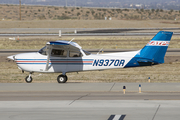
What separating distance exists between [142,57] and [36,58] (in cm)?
596

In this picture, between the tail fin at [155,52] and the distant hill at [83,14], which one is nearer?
the tail fin at [155,52]

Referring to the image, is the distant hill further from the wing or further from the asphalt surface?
the asphalt surface

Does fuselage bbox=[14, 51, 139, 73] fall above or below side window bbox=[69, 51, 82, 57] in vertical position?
below

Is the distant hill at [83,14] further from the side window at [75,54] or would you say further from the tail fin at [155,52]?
the tail fin at [155,52]

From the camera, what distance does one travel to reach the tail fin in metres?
16.4

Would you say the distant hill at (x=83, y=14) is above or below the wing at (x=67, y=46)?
above

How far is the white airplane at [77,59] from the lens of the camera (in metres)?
16.6

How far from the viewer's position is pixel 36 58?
55.4ft

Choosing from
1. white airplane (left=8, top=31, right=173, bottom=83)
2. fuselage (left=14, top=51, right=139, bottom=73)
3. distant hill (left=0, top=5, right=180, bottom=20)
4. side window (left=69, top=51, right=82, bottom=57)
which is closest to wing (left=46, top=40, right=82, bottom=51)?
white airplane (left=8, top=31, right=173, bottom=83)

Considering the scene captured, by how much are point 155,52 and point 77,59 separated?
436 cm
